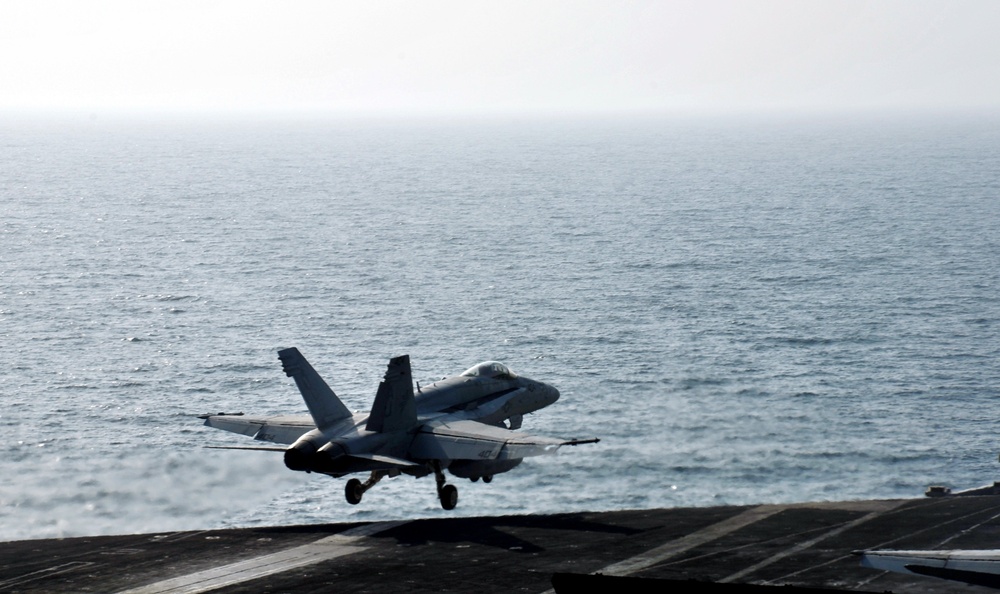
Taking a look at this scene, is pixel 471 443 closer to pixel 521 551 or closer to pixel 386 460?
pixel 386 460

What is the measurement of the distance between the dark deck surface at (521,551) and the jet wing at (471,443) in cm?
290

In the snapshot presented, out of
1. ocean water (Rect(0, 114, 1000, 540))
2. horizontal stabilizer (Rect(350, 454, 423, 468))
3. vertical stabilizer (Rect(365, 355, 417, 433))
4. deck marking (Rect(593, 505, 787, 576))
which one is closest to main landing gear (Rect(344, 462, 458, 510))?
horizontal stabilizer (Rect(350, 454, 423, 468))

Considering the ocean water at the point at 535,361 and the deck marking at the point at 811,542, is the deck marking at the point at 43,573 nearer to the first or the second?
the deck marking at the point at 811,542

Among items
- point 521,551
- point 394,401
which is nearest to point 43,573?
point 394,401

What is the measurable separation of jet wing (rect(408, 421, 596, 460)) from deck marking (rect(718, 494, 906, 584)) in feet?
35.4

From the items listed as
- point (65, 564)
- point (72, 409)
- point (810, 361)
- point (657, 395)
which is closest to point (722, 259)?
point (810, 361)

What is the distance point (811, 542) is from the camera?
45594 millimetres

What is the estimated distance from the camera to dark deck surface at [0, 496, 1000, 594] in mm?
40375

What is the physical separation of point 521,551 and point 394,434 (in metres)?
10.2

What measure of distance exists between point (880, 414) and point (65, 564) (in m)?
62.5

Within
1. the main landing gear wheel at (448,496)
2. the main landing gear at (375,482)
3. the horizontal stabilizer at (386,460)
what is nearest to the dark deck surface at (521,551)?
the main landing gear at (375,482)

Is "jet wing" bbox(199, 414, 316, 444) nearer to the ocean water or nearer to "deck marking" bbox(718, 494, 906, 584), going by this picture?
the ocean water

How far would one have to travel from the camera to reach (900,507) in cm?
5297

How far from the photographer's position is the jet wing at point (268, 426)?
188 feet
